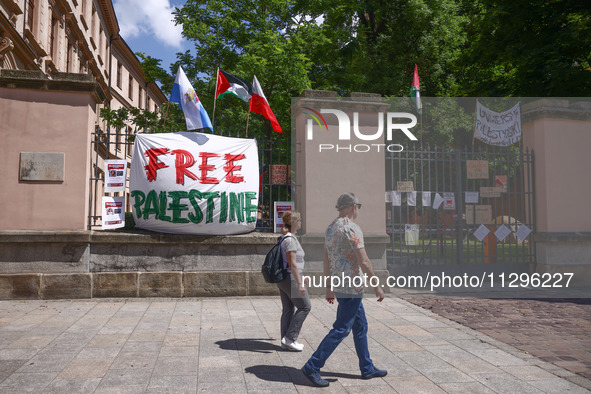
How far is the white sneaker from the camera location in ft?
17.9

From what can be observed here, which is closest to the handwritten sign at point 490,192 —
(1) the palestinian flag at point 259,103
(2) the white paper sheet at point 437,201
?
(2) the white paper sheet at point 437,201

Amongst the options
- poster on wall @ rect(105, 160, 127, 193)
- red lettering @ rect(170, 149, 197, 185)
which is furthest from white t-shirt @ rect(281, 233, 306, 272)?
poster on wall @ rect(105, 160, 127, 193)

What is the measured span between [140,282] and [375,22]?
19.3 m

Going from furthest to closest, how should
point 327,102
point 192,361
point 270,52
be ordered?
point 270,52 → point 327,102 → point 192,361

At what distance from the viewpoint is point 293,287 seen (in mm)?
5473

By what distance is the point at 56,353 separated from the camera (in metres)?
5.22

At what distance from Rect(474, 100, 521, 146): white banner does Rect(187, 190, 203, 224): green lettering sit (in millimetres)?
6825

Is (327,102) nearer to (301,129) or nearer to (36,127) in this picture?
(301,129)

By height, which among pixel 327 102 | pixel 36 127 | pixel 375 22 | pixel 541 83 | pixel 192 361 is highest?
pixel 375 22

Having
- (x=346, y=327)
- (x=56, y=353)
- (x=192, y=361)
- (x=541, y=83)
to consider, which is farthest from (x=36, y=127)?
(x=541, y=83)

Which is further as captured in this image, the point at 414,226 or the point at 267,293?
the point at 414,226

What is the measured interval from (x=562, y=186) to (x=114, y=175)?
9.70 meters

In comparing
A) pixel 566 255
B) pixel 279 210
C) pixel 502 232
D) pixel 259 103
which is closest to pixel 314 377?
pixel 279 210

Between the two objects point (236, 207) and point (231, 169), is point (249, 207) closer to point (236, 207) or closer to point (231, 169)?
point (236, 207)
